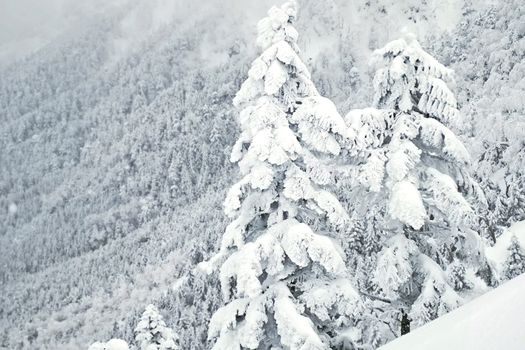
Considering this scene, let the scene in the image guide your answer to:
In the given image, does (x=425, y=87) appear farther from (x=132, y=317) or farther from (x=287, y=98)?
(x=132, y=317)

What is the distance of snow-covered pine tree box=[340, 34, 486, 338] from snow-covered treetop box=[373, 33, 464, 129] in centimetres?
→ 2

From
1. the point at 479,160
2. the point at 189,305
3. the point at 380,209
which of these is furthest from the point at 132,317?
the point at 380,209

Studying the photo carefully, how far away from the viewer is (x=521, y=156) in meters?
126

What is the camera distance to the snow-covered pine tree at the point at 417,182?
37.0 ft

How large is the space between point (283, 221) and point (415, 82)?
3796 millimetres

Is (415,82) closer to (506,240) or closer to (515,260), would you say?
(515,260)

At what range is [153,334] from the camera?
23.7m

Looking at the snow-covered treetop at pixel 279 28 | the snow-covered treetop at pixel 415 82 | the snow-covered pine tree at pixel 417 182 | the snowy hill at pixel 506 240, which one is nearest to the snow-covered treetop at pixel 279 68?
the snow-covered treetop at pixel 279 28

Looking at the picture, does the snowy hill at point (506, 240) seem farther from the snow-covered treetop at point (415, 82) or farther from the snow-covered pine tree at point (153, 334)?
the snow-covered treetop at point (415, 82)

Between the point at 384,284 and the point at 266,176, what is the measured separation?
9.55ft

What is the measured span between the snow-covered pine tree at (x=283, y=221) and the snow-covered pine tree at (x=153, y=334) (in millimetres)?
12000

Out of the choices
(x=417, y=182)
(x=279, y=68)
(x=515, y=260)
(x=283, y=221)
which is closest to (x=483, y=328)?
(x=283, y=221)

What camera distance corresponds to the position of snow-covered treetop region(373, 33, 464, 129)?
1196 centimetres

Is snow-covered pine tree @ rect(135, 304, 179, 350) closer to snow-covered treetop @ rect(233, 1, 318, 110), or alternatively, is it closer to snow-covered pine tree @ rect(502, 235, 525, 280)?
snow-covered treetop @ rect(233, 1, 318, 110)
